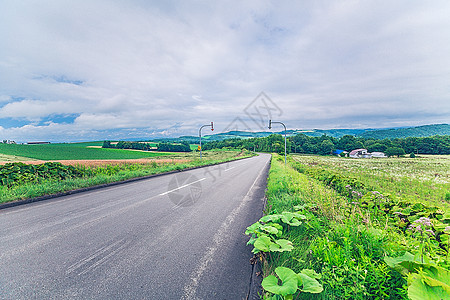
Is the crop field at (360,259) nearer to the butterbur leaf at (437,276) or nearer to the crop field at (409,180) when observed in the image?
the butterbur leaf at (437,276)

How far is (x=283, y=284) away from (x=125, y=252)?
2.73m

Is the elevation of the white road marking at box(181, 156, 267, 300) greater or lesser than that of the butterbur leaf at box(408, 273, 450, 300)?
lesser

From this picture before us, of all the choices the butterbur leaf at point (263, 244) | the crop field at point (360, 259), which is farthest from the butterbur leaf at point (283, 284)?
the butterbur leaf at point (263, 244)

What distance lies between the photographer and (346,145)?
80.2 meters

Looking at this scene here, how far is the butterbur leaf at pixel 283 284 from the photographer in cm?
155

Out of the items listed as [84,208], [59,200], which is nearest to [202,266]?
[84,208]

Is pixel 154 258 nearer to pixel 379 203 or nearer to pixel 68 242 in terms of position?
pixel 68 242

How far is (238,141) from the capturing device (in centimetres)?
8319

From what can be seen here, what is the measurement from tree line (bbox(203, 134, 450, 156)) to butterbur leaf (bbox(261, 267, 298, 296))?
67.8 meters

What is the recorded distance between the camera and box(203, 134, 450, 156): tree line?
53875 millimetres

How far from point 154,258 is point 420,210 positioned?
191 inches

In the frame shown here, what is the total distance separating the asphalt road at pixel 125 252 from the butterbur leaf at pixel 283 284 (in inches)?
25.4

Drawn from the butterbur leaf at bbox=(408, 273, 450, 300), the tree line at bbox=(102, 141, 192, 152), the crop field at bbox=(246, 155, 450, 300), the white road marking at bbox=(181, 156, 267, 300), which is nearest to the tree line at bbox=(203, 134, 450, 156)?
the tree line at bbox=(102, 141, 192, 152)

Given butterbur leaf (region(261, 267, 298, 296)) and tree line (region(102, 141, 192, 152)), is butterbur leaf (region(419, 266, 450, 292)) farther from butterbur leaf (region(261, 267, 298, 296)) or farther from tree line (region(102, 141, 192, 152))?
tree line (region(102, 141, 192, 152))
